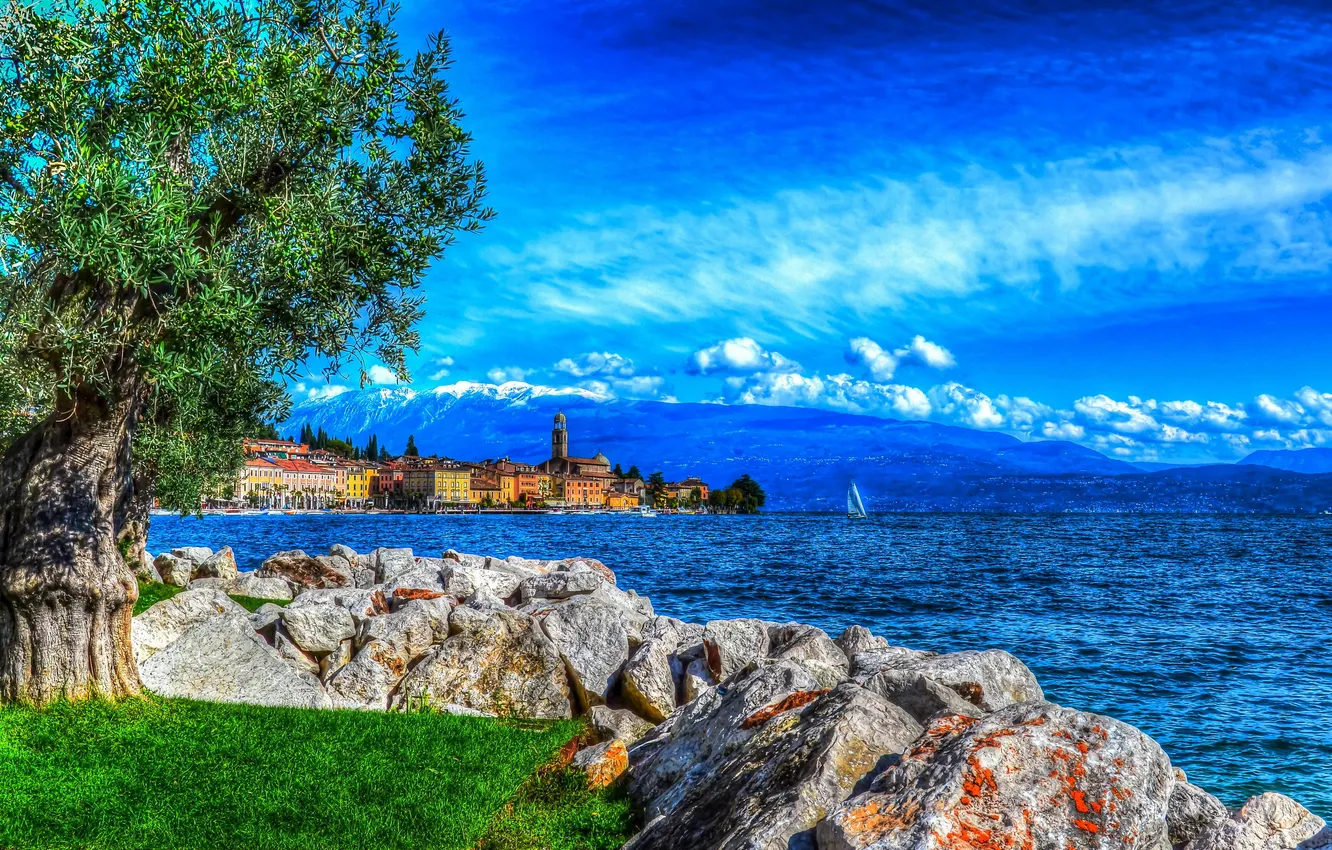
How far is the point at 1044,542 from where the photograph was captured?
81.9 meters

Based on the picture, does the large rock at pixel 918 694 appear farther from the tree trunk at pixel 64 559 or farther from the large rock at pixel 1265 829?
the tree trunk at pixel 64 559

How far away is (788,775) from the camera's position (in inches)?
263

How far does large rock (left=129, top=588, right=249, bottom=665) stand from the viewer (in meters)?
12.1

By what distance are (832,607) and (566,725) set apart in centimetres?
2443

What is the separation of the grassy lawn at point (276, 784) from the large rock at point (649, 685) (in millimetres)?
1747

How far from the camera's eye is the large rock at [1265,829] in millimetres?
5938

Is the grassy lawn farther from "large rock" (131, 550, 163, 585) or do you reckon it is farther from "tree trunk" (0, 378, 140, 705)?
"large rock" (131, 550, 163, 585)

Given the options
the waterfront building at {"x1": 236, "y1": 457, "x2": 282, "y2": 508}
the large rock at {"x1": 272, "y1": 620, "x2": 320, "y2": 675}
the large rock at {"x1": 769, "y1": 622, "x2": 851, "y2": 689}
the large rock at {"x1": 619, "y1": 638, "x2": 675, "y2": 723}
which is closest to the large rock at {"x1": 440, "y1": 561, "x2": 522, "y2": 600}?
the large rock at {"x1": 272, "y1": 620, "x2": 320, "y2": 675}

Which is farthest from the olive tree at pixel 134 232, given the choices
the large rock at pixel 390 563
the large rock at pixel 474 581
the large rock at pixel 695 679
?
the large rock at pixel 390 563

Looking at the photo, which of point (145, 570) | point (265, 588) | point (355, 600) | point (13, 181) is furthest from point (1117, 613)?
point (13, 181)

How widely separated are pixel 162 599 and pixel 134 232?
1027cm

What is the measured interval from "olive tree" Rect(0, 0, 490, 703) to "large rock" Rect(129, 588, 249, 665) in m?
1.54

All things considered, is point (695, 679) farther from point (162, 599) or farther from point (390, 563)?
point (390, 563)

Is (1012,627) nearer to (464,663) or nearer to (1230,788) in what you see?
(1230,788)
